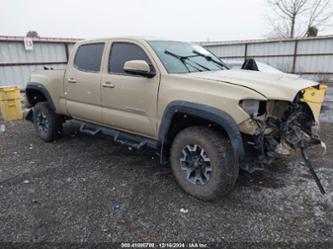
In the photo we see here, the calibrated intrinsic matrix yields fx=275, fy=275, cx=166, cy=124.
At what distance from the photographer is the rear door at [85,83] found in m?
4.40

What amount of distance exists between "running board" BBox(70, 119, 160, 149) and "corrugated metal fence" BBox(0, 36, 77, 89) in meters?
6.99

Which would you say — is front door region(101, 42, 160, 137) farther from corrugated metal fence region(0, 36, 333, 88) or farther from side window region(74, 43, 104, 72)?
corrugated metal fence region(0, 36, 333, 88)

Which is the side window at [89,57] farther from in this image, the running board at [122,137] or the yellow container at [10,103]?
the yellow container at [10,103]

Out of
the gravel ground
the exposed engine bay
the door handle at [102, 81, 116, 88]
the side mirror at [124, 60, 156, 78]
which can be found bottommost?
the gravel ground

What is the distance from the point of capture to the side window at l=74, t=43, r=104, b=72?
443 cm

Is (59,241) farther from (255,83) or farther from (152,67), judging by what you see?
(255,83)

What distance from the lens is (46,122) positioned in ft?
18.4

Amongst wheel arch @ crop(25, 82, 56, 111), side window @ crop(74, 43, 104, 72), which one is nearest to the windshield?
side window @ crop(74, 43, 104, 72)

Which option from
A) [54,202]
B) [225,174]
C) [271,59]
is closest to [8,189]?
[54,202]

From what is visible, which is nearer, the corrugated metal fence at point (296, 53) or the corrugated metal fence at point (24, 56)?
the corrugated metal fence at point (24, 56)

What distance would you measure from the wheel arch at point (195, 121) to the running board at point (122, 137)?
0.79 feet

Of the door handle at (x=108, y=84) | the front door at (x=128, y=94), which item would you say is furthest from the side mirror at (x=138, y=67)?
the door handle at (x=108, y=84)

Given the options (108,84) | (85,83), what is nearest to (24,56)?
(85,83)

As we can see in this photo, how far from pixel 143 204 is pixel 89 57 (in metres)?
2.65
